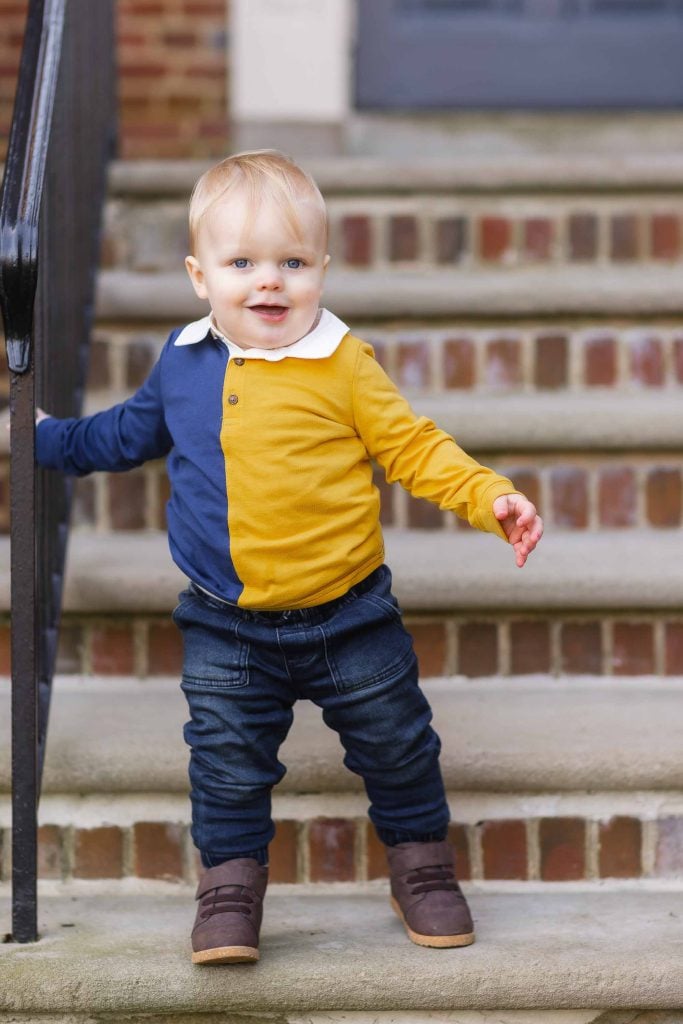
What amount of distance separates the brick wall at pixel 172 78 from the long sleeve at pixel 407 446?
6.95 ft

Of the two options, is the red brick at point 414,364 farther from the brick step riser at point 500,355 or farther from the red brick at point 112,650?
the red brick at point 112,650

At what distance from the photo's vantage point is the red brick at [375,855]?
1958 millimetres

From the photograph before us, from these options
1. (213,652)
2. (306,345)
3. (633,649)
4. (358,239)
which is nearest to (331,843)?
(213,652)

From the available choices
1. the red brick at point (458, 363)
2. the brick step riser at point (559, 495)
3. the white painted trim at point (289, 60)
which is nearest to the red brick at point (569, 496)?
the brick step riser at point (559, 495)

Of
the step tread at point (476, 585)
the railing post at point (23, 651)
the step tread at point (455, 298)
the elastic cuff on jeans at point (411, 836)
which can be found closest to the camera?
the railing post at point (23, 651)

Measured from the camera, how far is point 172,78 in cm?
358

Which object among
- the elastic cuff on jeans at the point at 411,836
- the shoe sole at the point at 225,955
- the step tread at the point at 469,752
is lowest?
the shoe sole at the point at 225,955

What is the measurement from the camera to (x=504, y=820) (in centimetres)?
196

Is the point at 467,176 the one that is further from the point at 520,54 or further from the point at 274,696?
the point at 274,696

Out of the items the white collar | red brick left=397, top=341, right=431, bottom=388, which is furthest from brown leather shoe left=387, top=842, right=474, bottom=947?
red brick left=397, top=341, right=431, bottom=388

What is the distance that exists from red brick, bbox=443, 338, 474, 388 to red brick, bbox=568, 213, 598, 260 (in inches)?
17.1

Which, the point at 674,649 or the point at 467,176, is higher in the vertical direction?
the point at 467,176

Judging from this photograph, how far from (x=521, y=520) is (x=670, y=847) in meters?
0.70

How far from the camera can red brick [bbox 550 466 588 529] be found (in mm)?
2408
